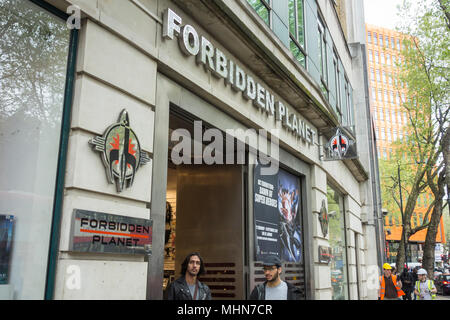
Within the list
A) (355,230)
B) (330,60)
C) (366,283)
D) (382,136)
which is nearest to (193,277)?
(330,60)

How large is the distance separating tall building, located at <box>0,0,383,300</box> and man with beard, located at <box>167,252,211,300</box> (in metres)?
0.30

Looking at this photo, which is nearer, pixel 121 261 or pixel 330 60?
pixel 121 261

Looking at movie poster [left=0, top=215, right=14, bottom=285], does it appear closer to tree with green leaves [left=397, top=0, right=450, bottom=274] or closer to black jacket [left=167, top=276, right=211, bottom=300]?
black jacket [left=167, top=276, right=211, bottom=300]

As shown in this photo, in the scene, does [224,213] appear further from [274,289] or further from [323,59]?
[323,59]

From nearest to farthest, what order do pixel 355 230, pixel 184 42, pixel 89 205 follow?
pixel 89 205 < pixel 184 42 < pixel 355 230

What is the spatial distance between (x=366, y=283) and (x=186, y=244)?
590 inches

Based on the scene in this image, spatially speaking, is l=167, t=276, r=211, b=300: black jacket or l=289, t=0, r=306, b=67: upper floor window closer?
l=167, t=276, r=211, b=300: black jacket

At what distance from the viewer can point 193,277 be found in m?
5.88

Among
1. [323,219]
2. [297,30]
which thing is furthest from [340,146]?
[297,30]

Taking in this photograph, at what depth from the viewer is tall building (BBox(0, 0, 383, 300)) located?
4.51m

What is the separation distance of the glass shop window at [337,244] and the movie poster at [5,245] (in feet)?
37.1

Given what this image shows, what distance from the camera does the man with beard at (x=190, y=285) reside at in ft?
18.5

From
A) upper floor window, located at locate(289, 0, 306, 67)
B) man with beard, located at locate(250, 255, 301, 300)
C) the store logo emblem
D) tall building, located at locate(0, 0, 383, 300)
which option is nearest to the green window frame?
tall building, located at locate(0, 0, 383, 300)

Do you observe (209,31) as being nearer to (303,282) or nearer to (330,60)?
(303,282)
